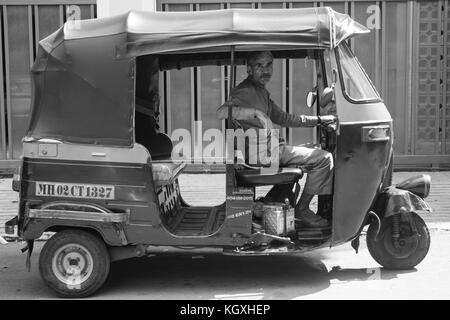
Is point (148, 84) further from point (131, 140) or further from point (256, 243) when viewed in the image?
point (256, 243)

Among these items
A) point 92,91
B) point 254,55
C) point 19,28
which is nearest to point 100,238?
point 92,91

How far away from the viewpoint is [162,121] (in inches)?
431

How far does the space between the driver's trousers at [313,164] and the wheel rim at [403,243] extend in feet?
2.50

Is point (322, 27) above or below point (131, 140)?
above

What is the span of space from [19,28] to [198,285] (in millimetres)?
6811

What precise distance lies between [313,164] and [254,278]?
3.84 ft

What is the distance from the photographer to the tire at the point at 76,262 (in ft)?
17.7

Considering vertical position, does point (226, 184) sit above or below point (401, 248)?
above

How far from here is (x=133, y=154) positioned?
17.5 ft

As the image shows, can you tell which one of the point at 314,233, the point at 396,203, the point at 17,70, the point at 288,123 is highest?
the point at 17,70

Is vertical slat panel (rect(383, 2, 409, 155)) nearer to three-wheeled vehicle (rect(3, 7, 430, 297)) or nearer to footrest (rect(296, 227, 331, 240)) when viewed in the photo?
three-wheeled vehicle (rect(3, 7, 430, 297))

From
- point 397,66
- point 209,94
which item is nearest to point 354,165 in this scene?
point 209,94

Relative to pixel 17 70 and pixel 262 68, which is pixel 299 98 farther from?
pixel 262 68

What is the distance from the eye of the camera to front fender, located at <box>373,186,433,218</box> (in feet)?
18.5
